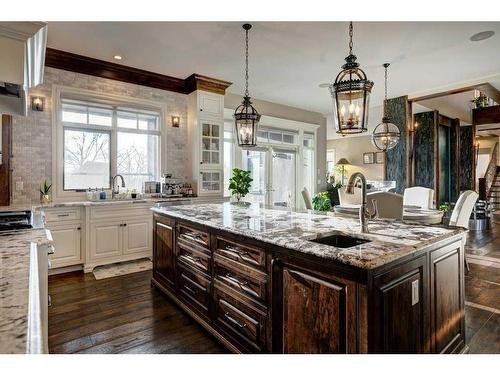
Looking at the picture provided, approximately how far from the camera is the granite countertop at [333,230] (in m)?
1.39

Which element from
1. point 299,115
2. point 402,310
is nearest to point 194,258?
point 402,310

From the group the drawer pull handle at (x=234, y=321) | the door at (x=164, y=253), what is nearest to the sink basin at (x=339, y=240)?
the drawer pull handle at (x=234, y=321)

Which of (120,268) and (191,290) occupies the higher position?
(191,290)

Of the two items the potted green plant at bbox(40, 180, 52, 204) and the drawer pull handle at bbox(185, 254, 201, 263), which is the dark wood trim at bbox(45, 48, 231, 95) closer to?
the potted green plant at bbox(40, 180, 52, 204)

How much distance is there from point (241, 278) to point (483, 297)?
2.73 metres

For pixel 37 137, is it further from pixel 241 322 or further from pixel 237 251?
pixel 241 322

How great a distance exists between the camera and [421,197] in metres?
5.08

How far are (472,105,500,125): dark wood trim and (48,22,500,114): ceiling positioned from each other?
3.88 meters

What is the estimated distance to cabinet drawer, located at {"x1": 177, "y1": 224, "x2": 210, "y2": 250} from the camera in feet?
7.81

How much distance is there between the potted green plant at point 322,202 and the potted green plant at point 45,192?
524cm

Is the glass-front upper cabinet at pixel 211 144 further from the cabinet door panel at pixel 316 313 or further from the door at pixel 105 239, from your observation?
the cabinet door panel at pixel 316 313
